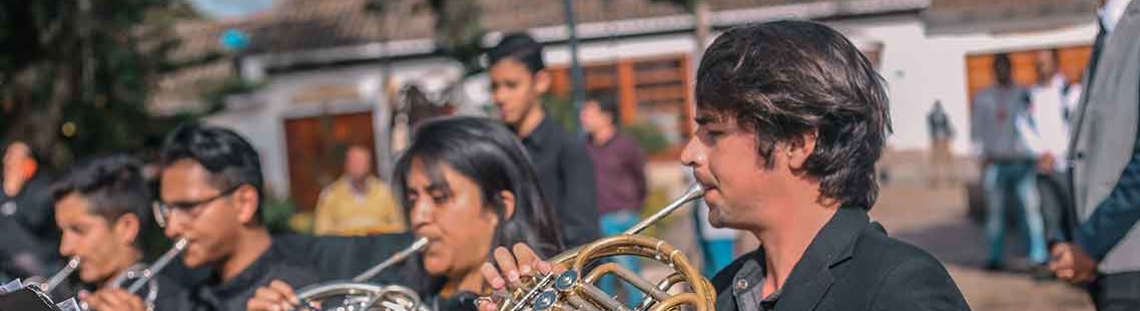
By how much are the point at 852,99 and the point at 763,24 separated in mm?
193

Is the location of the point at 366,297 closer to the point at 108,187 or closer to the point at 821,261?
the point at 821,261

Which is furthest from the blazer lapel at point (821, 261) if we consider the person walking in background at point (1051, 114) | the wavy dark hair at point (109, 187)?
the wavy dark hair at point (109, 187)

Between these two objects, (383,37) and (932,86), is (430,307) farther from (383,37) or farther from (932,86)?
(383,37)

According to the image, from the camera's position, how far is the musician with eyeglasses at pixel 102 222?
4219 mm

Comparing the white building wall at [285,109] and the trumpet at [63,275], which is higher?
the trumpet at [63,275]

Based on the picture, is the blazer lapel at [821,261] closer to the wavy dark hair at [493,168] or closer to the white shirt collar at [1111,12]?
the wavy dark hair at [493,168]

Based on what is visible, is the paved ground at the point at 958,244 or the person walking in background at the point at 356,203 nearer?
the paved ground at the point at 958,244

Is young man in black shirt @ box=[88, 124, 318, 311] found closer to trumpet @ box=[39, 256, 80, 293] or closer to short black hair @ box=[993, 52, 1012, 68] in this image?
trumpet @ box=[39, 256, 80, 293]

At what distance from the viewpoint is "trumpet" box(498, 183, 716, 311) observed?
6.17 feet

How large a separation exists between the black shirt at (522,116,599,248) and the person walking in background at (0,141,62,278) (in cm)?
246

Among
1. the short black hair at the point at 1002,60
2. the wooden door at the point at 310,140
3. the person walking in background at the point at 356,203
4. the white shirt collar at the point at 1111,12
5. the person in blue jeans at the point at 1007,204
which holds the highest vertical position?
the white shirt collar at the point at 1111,12

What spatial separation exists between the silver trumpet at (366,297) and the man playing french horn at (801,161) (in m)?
0.75

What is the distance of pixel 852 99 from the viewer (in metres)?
1.93

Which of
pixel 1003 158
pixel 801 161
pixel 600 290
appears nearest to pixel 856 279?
pixel 801 161
